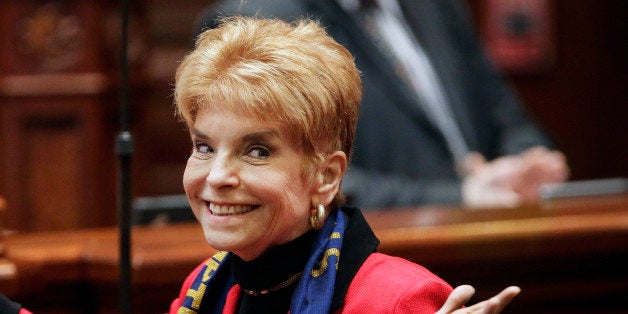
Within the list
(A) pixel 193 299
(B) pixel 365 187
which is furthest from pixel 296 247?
(B) pixel 365 187

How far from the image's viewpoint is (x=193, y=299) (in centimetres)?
160

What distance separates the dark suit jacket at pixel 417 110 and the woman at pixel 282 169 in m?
1.44

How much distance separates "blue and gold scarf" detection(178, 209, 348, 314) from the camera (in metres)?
1.46

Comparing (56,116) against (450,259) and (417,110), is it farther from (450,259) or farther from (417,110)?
(450,259)

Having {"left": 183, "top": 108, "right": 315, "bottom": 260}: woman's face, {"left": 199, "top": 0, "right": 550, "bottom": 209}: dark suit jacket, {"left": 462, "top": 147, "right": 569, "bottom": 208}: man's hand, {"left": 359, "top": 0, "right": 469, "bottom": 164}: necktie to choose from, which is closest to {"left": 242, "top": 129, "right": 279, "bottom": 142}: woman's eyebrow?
{"left": 183, "top": 108, "right": 315, "bottom": 260}: woman's face

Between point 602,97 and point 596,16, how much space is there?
1.40ft

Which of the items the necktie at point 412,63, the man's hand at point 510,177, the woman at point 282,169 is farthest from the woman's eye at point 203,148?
the necktie at point 412,63

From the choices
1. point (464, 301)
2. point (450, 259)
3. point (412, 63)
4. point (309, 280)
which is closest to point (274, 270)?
point (309, 280)

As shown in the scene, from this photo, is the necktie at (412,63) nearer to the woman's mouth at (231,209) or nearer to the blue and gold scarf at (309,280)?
the blue and gold scarf at (309,280)

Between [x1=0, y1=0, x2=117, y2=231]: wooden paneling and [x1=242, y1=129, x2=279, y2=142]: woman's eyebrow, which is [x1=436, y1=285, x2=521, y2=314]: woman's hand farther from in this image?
[x1=0, y1=0, x2=117, y2=231]: wooden paneling

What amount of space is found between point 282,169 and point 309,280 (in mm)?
161

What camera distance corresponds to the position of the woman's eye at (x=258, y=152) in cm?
143

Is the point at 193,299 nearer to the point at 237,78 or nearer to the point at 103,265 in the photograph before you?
the point at 237,78

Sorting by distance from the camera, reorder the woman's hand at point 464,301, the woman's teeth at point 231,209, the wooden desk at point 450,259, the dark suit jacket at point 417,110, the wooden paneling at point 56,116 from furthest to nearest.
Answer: the wooden paneling at point 56,116, the dark suit jacket at point 417,110, the wooden desk at point 450,259, the woman's teeth at point 231,209, the woman's hand at point 464,301
